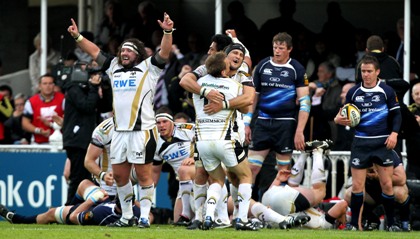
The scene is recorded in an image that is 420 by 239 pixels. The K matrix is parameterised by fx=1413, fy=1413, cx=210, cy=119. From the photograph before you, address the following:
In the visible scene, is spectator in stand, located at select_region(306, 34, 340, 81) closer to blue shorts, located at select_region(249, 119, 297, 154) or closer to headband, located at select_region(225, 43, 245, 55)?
blue shorts, located at select_region(249, 119, 297, 154)

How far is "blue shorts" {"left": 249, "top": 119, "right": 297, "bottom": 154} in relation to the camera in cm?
1900

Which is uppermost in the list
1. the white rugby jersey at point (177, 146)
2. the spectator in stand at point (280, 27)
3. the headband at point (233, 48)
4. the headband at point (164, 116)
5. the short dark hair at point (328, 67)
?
the spectator in stand at point (280, 27)

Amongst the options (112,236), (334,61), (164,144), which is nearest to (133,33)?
(334,61)

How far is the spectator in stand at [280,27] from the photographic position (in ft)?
77.6

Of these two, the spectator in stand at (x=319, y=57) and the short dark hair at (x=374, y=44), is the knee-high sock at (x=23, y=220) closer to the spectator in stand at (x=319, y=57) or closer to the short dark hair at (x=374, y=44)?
the short dark hair at (x=374, y=44)

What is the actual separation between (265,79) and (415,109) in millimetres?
Answer: 2644

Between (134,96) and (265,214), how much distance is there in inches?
95.4

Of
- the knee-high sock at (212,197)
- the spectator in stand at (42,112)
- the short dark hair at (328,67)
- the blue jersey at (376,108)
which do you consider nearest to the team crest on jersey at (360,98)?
the blue jersey at (376,108)

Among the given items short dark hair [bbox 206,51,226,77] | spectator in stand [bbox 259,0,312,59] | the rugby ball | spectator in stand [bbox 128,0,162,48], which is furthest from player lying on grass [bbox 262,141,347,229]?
spectator in stand [bbox 128,0,162,48]

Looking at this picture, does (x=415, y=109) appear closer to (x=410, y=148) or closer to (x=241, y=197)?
(x=410, y=148)

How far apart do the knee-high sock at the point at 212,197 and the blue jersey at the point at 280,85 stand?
2.40 m

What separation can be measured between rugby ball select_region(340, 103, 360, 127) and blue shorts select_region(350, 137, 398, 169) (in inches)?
11.8

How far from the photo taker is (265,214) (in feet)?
60.0

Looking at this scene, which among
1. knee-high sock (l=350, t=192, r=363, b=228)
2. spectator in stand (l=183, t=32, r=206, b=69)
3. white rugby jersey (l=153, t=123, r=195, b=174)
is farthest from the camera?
spectator in stand (l=183, t=32, r=206, b=69)
